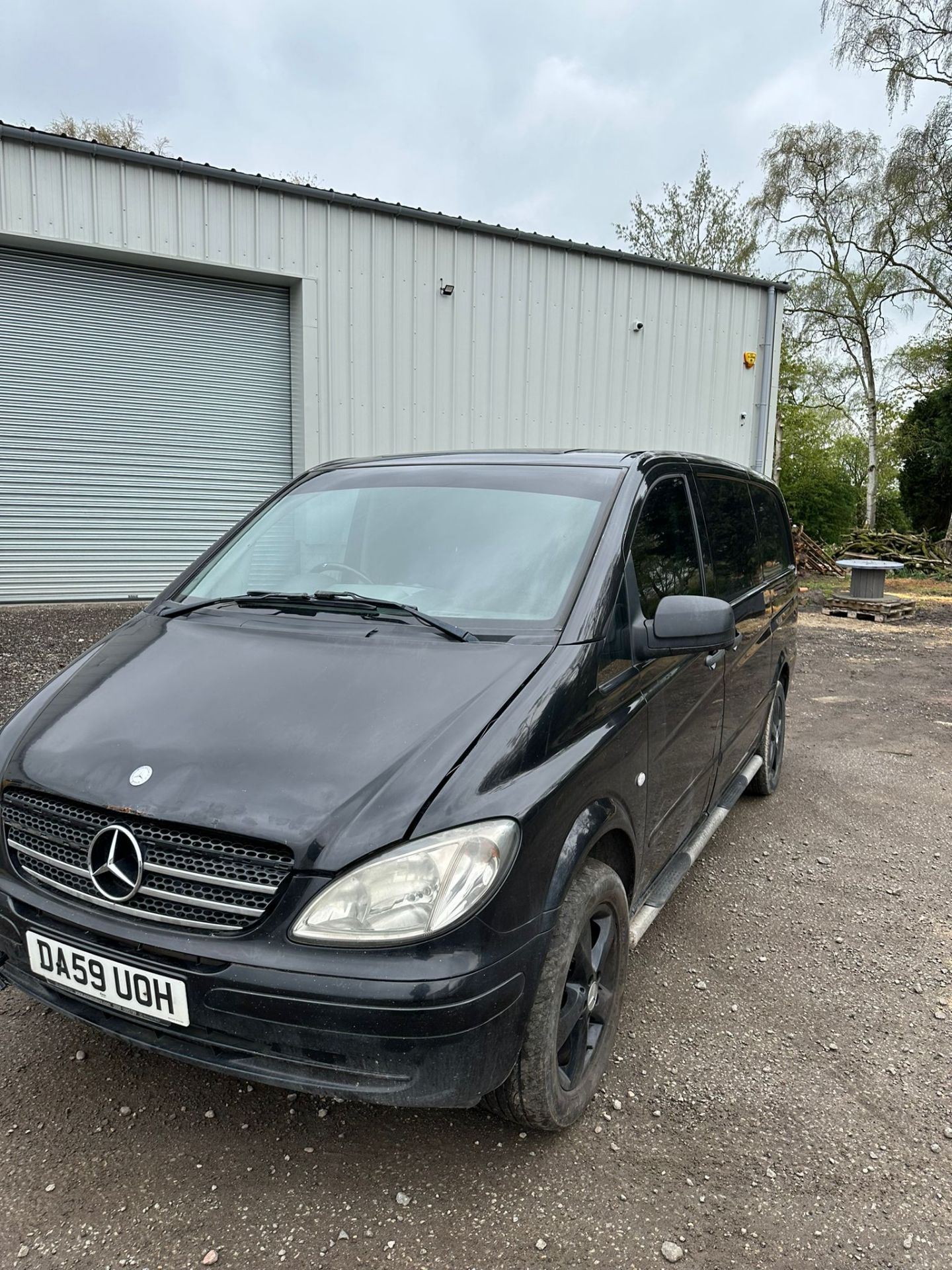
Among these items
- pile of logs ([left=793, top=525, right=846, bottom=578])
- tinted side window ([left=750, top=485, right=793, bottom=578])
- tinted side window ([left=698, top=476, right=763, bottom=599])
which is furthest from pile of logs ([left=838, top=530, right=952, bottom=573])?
tinted side window ([left=698, top=476, right=763, bottom=599])

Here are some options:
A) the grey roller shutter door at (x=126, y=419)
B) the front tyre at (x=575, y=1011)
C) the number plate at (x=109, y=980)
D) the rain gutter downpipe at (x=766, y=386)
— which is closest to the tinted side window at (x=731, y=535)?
the front tyre at (x=575, y=1011)

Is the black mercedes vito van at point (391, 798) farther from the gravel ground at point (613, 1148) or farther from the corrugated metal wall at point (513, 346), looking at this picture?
the corrugated metal wall at point (513, 346)

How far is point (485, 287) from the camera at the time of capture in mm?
11383

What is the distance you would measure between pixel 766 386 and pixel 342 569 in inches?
512

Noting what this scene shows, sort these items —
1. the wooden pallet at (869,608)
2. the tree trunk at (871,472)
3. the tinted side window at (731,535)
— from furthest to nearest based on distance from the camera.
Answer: the tree trunk at (871,472) < the wooden pallet at (869,608) < the tinted side window at (731,535)

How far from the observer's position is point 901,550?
19.5 meters

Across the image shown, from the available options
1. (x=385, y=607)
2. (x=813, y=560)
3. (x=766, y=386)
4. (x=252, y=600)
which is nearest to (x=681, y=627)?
(x=385, y=607)

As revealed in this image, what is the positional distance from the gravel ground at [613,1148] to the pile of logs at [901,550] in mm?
17266

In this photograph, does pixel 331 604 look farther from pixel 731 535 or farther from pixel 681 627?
pixel 731 535

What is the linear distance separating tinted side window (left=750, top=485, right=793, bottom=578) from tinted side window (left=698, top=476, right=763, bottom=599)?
0.15 meters

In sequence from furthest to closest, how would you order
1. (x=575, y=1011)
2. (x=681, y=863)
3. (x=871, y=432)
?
(x=871, y=432) < (x=681, y=863) < (x=575, y=1011)

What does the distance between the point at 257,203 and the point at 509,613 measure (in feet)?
29.6

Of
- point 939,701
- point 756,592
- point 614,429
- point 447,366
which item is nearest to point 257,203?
point 447,366

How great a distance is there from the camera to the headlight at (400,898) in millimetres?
1821
